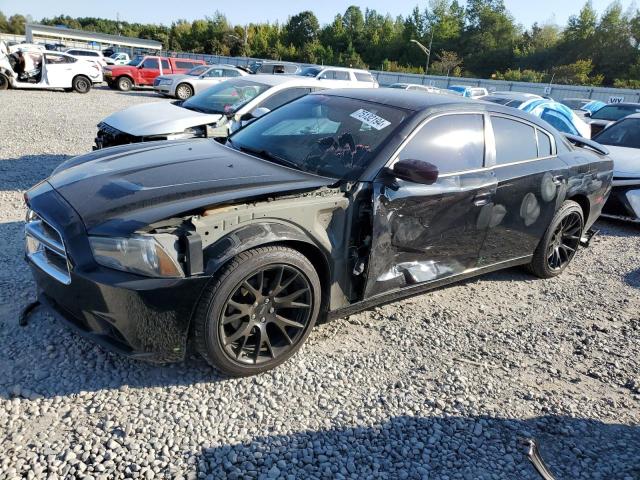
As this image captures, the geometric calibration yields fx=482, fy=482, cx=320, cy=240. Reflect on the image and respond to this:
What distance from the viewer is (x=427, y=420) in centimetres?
268

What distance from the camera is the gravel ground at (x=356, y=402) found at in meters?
2.28

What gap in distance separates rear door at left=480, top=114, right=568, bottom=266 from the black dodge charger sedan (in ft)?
0.05

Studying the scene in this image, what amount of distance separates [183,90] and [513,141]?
1756 centimetres

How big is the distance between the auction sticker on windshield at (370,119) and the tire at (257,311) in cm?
120

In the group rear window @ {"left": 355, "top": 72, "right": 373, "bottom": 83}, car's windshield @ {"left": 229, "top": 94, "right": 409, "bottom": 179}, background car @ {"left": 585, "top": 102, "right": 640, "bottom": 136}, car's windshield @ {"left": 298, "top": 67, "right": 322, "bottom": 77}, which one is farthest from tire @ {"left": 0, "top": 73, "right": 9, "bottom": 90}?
background car @ {"left": 585, "top": 102, "right": 640, "bottom": 136}

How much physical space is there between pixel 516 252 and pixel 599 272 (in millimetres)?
1522

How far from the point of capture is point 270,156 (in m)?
3.49

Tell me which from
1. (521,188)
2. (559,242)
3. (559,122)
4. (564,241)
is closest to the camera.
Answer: (521,188)

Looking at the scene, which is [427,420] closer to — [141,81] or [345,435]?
[345,435]

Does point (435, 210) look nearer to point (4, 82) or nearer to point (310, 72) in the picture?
point (4, 82)

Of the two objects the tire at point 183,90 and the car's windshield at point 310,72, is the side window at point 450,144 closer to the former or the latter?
the tire at point 183,90

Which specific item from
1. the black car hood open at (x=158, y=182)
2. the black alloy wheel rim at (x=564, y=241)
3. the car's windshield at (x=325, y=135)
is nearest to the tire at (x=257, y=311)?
the black car hood open at (x=158, y=182)

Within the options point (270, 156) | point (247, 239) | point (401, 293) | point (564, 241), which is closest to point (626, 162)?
point (564, 241)

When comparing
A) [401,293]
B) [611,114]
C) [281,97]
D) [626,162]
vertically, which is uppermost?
[611,114]
